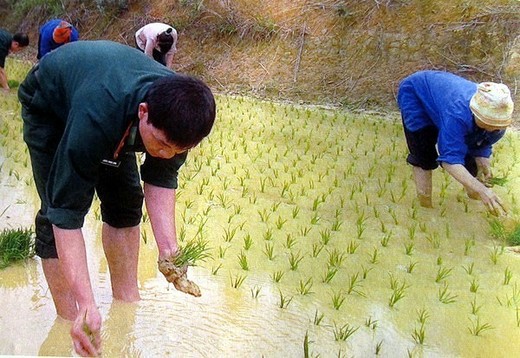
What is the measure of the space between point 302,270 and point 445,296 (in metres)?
0.52

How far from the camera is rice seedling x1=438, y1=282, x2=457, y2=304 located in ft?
6.55

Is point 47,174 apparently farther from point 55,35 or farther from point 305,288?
point 55,35

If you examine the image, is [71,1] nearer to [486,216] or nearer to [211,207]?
[211,207]

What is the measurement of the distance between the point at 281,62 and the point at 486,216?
3.73 metres

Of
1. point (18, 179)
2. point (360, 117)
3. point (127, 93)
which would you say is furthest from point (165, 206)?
point (360, 117)

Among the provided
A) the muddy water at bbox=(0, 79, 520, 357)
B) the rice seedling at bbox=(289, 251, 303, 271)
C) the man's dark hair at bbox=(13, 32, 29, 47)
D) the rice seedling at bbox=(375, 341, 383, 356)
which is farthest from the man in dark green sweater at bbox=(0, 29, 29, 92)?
the rice seedling at bbox=(375, 341, 383, 356)

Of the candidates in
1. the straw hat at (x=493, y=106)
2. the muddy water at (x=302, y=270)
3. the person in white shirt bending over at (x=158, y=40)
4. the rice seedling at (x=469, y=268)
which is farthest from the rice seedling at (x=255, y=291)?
the person in white shirt bending over at (x=158, y=40)

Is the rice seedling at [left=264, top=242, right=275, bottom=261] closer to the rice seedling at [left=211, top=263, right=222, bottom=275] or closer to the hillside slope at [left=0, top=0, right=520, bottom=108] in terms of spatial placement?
the rice seedling at [left=211, top=263, right=222, bottom=275]

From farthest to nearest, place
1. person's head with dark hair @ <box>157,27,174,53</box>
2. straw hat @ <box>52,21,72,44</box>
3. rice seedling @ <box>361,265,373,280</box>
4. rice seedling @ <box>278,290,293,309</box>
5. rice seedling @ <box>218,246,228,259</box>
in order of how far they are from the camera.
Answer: straw hat @ <box>52,21,72,44</box>, person's head with dark hair @ <box>157,27,174,53</box>, rice seedling @ <box>218,246,228,259</box>, rice seedling @ <box>361,265,373,280</box>, rice seedling @ <box>278,290,293,309</box>

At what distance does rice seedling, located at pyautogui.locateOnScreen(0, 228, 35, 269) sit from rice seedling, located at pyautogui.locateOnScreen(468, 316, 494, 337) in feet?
5.11

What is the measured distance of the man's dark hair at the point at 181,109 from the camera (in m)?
1.14

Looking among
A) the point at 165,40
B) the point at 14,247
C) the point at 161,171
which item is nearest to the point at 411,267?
the point at 161,171

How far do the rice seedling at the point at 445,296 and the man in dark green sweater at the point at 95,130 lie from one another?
99 centimetres

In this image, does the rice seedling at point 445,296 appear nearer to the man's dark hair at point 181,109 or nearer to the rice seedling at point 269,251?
the rice seedling at point 269,251
